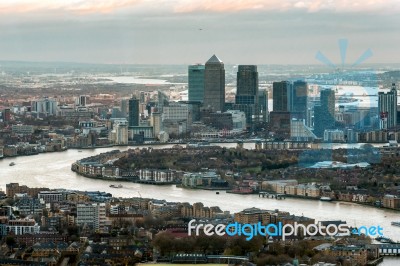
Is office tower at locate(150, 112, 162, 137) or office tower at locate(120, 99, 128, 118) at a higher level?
office tower at locate(120, 99, 128, 118)

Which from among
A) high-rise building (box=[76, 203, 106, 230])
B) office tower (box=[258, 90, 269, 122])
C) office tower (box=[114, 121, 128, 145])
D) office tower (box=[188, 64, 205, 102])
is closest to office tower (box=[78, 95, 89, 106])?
office tower (box=[188, 64, 205, 102])

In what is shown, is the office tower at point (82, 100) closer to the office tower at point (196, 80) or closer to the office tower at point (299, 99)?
the office tower at point (196, 80)

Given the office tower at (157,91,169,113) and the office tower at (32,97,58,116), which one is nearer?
the office tower at (157,91,169,113)

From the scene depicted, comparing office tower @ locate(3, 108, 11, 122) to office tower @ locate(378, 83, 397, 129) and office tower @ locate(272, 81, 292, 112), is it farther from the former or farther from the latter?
office tower @ locate(378, 83, 397, 129)

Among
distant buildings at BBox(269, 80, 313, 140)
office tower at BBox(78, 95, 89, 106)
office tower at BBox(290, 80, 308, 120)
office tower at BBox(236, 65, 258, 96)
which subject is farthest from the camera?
office tower at BBox(78, 95, 89, 106)

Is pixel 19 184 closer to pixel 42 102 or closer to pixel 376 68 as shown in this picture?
pixel 376 68

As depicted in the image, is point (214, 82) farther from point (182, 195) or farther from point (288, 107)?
point (182, 195)

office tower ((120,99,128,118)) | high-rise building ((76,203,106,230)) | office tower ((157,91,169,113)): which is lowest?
high-rise building ((76,203,106,230))
